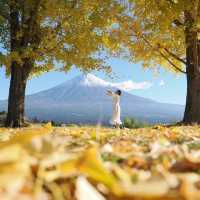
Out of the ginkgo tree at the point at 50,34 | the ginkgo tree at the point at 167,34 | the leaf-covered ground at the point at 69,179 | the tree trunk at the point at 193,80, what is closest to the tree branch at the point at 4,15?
the ginkgo tree at the point at 50,34

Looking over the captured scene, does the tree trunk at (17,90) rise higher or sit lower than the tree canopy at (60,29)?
lower

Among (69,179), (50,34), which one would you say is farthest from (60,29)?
(69,179)

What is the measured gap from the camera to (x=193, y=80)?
23391 mm

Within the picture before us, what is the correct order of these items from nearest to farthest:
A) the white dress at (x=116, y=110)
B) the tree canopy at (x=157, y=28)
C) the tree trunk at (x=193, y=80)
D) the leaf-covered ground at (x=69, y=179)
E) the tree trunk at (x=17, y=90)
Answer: the leaf-covered ground at (x=69, y=179) → the tree canopy at (x=157, y=28) → the tree trunk at (x=193, y=80) → the tree trunk at (x=17, y=90) → the white dress at (x=116, y=110)

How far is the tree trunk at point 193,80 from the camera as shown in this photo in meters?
23.0

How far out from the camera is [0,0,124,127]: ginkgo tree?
886 inches

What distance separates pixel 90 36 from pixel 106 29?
139cm

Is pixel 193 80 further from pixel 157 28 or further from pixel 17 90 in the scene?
pixel 17 90

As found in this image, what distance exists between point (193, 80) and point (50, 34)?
21.9 feet

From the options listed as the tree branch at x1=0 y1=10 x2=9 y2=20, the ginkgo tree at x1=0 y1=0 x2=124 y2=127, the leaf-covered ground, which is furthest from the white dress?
the leaf-covered ground

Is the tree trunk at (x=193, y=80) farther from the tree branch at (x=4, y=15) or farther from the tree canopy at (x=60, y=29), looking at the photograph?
the tree branch at (x=4, y=15)

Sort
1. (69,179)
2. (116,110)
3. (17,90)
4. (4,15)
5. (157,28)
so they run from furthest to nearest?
(116,110) < (4,15) < (17,90) < (157,28) < (69,179)

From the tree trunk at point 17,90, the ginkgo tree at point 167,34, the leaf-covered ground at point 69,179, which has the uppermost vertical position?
the ginkgo tree at point 167,34

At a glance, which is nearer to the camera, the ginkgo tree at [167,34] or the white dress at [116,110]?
the ginkgo tree at [167,34]
